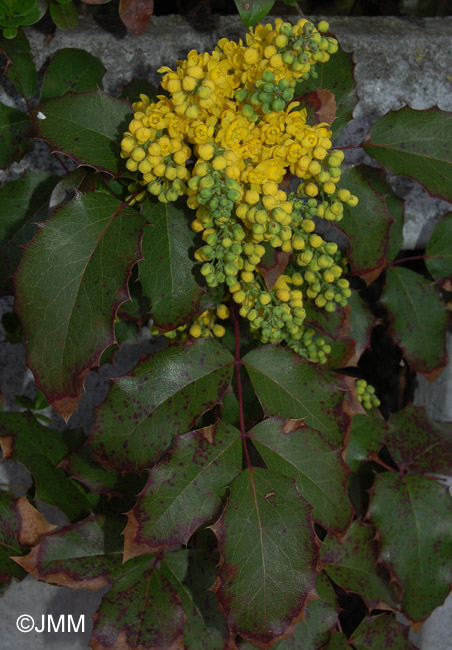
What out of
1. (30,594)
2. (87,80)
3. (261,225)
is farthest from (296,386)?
(30,594)

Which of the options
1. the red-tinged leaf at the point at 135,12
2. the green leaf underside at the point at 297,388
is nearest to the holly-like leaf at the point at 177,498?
the green leaf underside at the point at 297,388

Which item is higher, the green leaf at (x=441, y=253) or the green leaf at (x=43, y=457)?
the green leaf at (x=441, y=253)

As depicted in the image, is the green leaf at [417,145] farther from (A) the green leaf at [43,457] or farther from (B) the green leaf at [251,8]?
(A) the green leaf at [43,457]

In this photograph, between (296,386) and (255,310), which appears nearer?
(255,310)

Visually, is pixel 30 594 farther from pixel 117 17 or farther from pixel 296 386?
pixel 117 17

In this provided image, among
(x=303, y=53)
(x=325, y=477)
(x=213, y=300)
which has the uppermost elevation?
(x=303, y=53)

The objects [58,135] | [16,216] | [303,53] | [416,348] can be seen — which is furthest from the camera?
[416,348]

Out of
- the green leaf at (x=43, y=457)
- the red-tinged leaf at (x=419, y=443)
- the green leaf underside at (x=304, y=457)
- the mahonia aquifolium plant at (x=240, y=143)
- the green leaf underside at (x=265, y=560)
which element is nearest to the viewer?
the mahonia aquifolium plant at (x=240, y=143)
